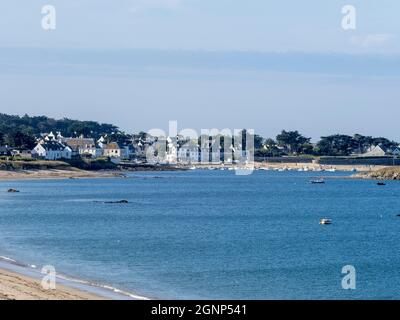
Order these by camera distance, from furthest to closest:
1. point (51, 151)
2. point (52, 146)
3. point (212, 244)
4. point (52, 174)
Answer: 1. point (52, 146)
2. point (51, 151)
3. point (52, 174)
4. point (212, 244)

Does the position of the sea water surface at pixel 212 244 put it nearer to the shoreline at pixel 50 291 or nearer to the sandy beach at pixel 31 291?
the shoreline at pixel 50 291

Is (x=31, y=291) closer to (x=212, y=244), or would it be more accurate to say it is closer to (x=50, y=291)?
(x=50, y=291)

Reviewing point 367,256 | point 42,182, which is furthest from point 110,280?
point 42,182

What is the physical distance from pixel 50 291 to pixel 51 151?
15620 cm

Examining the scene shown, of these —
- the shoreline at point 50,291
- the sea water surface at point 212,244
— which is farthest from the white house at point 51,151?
the shoreline at point 50,291

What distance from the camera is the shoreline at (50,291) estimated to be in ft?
111

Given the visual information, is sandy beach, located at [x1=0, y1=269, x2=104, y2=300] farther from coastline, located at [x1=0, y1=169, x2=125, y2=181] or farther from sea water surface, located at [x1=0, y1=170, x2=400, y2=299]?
→ coastline, located at [x1=0, y1=169, x2=125, y2=181]

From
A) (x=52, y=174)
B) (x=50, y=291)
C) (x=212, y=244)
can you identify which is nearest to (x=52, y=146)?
(x=52, y=174)

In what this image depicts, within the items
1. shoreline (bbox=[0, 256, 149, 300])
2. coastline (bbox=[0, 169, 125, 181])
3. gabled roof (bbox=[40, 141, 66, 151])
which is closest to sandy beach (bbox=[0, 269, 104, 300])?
shoreline (bbox=[0, 256, 149, 300])

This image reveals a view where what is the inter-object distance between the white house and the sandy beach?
149512 mm

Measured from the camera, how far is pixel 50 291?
116ft

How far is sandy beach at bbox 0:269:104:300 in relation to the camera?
→ 33.4 m
